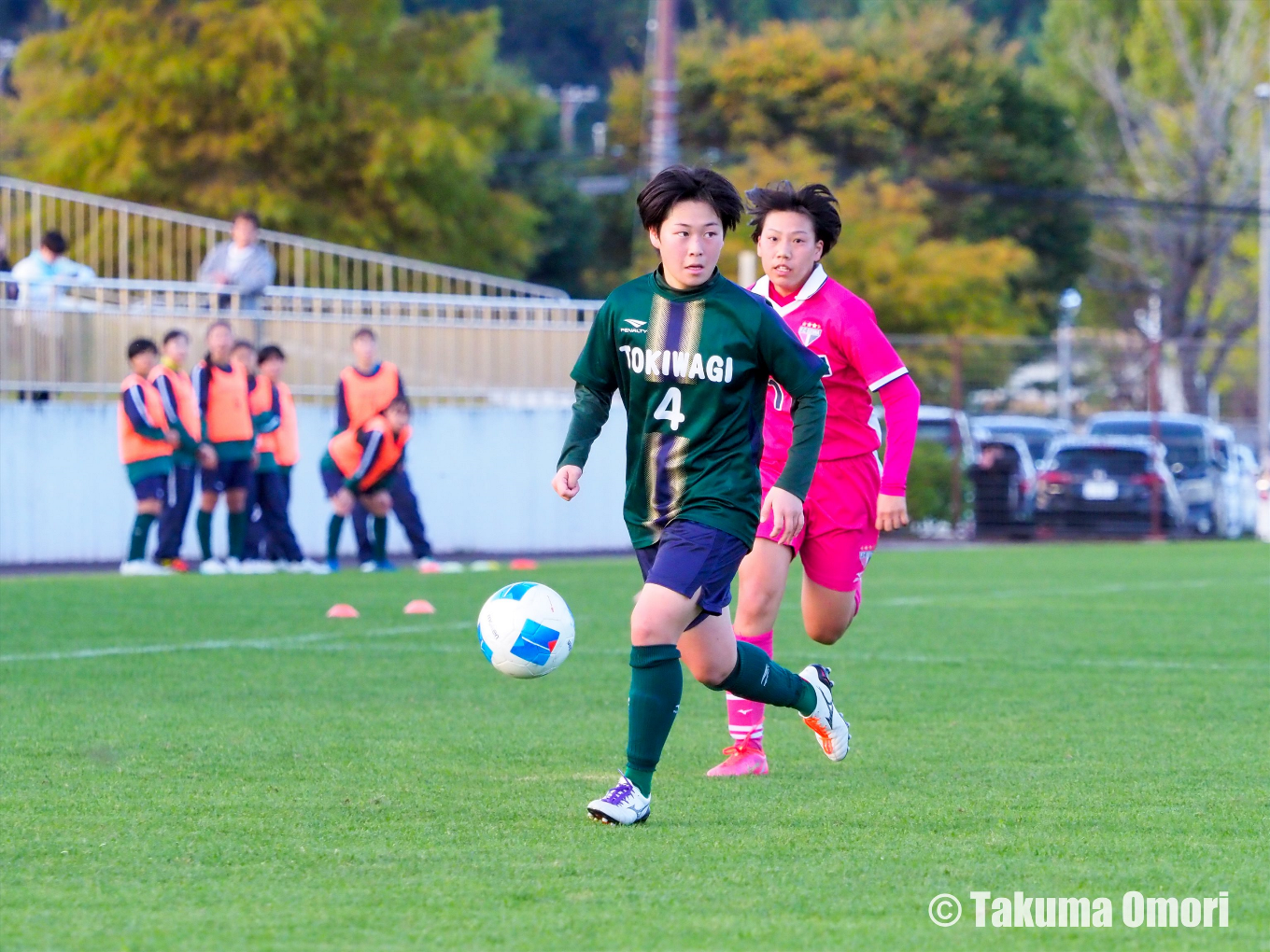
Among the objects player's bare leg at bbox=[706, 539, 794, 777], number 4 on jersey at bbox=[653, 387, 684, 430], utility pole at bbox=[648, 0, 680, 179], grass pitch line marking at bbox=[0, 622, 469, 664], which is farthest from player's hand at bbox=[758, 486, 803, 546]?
utility pole at bbox=[648, 0, 680, 179]

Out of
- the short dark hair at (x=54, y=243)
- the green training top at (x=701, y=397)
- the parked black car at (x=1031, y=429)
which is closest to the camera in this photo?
the green training top at (x=701, y=397)

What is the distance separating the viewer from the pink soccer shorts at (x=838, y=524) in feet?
22.6

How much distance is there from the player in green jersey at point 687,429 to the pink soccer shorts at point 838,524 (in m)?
1.18

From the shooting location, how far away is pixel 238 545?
17.0 metres

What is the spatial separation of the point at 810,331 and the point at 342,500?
10591mm

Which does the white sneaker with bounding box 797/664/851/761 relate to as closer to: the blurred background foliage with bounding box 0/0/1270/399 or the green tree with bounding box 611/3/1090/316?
the blurred background foliage with bounding box 0/0/1270/399

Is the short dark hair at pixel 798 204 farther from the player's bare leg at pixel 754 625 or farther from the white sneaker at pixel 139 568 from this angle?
the white sneaker at pixel 139 568

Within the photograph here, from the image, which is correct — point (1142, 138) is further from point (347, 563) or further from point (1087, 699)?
point (1087, 699)

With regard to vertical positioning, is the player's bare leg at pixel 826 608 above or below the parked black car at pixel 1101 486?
above

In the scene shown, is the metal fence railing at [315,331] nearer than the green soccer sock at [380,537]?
No

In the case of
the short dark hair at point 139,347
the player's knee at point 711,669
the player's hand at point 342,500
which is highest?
the short dark hair at point 139,347

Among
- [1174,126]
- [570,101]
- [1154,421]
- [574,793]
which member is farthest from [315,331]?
[570,101]

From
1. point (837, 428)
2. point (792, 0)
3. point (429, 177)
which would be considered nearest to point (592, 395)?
point (837, 428)

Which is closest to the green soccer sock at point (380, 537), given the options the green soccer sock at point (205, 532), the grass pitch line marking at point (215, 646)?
the green soccer sock at point (205, 532)
